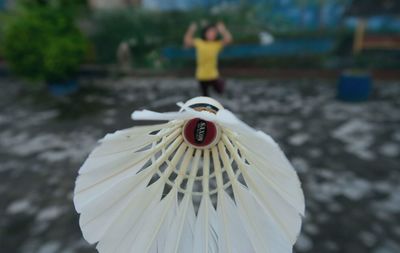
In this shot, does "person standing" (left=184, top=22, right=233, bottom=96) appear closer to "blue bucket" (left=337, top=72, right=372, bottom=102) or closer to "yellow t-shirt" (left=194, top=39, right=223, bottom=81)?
"yellow t-shirt" (left=194, top=39, right=223, bottom=81)

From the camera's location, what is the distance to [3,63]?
447 inches

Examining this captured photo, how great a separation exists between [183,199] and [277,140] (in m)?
4.63

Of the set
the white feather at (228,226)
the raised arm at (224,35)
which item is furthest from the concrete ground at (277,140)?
the raised arm at (224,35)

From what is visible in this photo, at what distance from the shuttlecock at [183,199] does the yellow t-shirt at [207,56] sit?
190 inches

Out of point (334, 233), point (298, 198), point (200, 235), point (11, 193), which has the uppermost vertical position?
point (298, 198)

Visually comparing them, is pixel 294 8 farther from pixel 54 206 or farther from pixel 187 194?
pixel 187 194

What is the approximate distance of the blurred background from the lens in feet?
12.4

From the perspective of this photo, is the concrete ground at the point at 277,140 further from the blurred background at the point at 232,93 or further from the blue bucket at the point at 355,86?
the blue bucket at the point at 355,86

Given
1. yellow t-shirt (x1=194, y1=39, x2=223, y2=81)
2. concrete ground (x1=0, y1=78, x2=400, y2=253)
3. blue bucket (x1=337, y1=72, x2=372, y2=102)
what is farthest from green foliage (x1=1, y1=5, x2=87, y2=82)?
blue bucket (x1=337, y1=72, x2=372, y2=102)

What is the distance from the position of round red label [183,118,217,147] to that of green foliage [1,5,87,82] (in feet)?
26.0

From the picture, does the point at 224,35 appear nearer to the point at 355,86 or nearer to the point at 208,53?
the point at 208,53

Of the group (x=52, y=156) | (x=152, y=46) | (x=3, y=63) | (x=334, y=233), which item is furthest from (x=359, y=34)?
(x=3, y=63)

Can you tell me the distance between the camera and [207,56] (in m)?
6.00

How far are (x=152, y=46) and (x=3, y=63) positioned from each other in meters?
6.01
